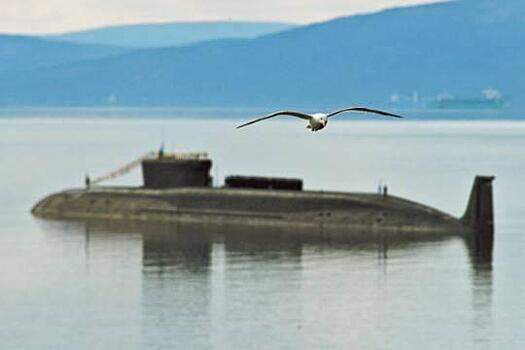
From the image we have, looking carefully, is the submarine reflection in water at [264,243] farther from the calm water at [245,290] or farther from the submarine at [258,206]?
→ the submarine at [258,206]

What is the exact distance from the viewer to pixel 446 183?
620ft

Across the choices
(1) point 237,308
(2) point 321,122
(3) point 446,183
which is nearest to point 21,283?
(1) point 237,308

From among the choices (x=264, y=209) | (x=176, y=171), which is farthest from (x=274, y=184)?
(x=176, y=171)

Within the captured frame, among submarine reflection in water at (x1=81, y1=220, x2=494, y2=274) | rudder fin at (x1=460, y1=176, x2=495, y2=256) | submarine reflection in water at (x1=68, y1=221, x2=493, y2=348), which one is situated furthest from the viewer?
rudder fin at (x1=460, y1=176, x2=495, y2=256)

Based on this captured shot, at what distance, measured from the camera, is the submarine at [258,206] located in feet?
364

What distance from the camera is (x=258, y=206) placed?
116250 mm

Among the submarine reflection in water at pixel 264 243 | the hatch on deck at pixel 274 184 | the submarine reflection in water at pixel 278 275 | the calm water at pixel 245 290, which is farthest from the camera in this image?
the hatch on deck at pixel 274 184

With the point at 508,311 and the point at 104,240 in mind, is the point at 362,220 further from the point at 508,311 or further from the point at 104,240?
the point at 508,311

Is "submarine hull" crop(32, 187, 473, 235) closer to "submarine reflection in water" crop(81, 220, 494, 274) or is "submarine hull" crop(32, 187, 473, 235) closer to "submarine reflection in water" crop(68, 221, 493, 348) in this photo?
"submarine reflection in water" crop(81, 220, 494, 274)

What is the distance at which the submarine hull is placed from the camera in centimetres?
11100

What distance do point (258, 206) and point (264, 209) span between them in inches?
26.3

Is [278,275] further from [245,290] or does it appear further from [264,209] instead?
[264,209]

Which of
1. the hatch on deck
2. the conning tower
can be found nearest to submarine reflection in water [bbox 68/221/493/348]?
the conning tower

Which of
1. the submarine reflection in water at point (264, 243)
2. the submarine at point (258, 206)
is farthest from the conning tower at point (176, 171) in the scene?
the submarine reflection in water at point (264, 243)
